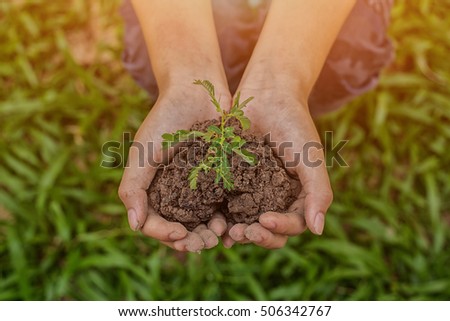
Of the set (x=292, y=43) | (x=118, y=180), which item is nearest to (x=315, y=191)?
(x=292, y=43)

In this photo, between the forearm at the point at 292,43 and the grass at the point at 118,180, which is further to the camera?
the grass at the point at 118,180

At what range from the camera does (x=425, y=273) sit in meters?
1.43

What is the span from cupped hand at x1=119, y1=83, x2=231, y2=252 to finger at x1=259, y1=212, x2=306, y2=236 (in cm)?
8

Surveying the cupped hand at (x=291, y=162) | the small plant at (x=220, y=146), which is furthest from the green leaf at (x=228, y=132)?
the cupped hand at (x=291, y=162)

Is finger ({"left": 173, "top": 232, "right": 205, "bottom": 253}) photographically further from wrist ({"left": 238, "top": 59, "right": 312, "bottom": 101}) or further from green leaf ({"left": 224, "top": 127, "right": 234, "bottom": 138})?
wrist ({"left": 238, "top": 59, "right": 312, "bottom": 101})

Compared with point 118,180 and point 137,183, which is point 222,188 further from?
point 118,180

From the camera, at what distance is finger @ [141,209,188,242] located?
0.92 meters

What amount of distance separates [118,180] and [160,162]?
555mm

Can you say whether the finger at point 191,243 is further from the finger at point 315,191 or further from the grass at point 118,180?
the grass at point 118,180

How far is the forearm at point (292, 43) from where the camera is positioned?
102cm

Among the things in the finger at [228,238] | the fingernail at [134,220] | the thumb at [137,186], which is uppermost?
the thumb at [137,186]

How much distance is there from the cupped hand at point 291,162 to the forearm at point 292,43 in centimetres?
2

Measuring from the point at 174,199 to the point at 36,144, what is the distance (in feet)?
2.58

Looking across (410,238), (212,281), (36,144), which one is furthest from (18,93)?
(410,238)
